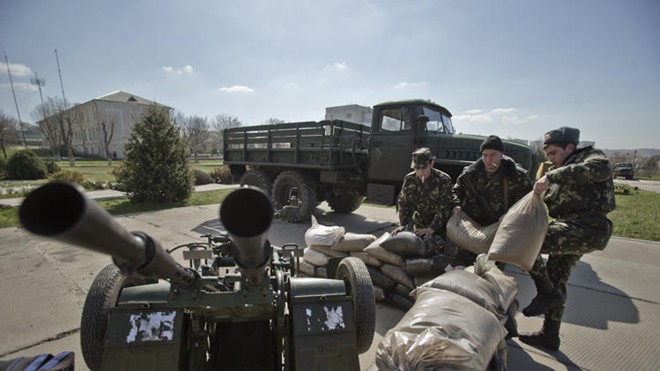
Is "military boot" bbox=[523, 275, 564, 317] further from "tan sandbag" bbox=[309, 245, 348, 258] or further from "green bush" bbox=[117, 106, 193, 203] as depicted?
"green bush" bbox=[117, 106, 193, 203]

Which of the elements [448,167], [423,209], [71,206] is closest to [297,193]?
[448,167]

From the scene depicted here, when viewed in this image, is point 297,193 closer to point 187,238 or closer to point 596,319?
point 187,238

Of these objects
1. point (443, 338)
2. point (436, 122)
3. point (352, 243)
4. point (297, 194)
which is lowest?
point (297, 194)

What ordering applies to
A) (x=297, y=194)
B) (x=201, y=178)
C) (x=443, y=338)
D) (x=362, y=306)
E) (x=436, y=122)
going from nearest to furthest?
(x=443, y=338)
(x=362, y=306)
(x=436, y=122)
(x=297, y=194)
(x=201, y=178)

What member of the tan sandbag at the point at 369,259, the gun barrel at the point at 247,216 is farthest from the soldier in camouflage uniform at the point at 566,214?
the gun barrel at the point at 247,216

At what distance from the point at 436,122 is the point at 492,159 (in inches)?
133

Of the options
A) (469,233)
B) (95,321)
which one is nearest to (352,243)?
(469,233)

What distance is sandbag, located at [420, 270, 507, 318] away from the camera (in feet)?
6.16

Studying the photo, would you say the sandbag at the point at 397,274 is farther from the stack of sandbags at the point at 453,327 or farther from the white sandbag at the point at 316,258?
the stack of sandbags at the point at 453,327

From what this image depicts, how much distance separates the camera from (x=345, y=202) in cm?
755

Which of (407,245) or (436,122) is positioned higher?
(436,122)

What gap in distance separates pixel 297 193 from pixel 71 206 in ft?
20.1

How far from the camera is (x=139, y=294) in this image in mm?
1596

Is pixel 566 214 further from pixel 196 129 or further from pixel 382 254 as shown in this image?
pixel 196 129
